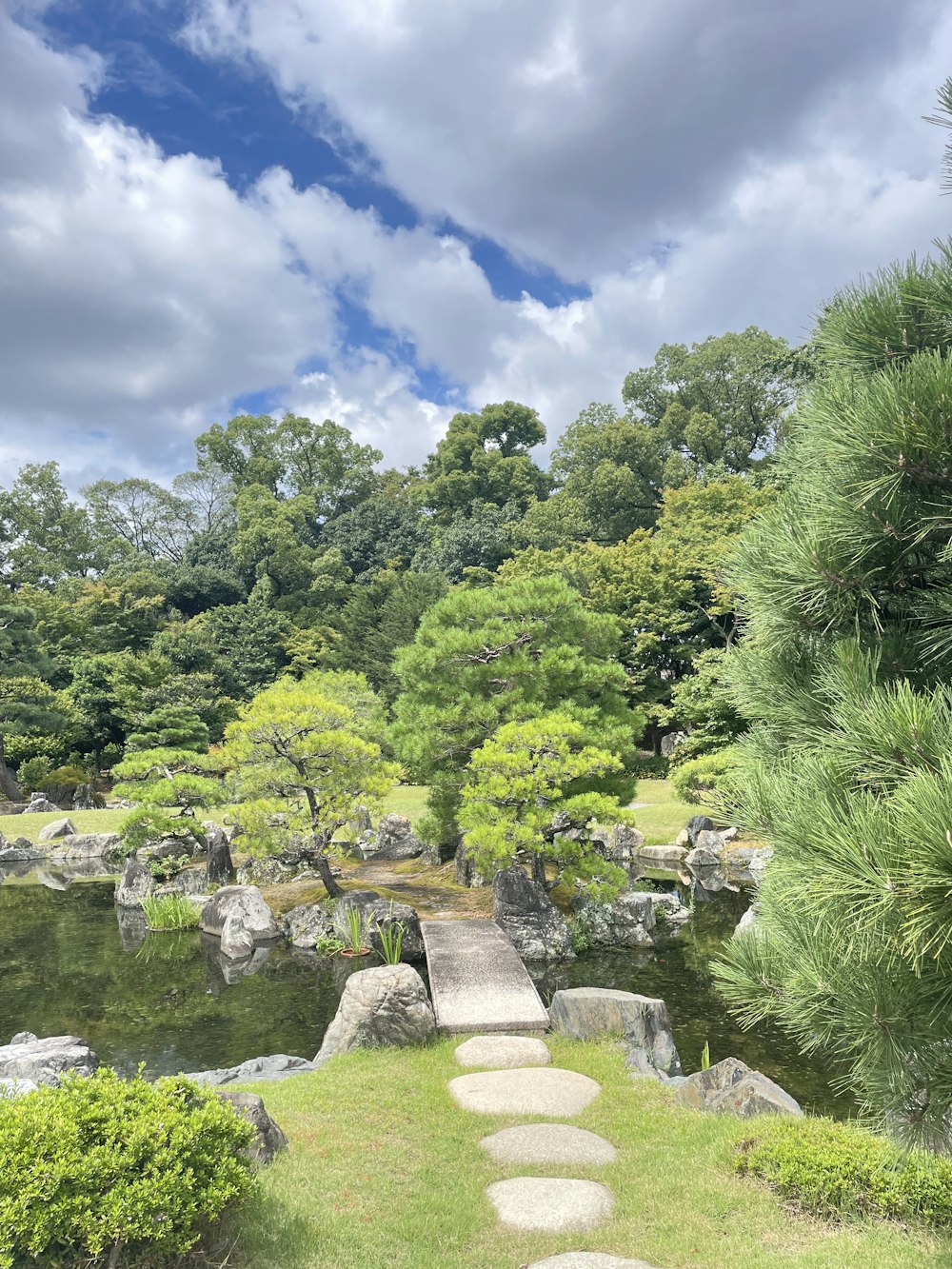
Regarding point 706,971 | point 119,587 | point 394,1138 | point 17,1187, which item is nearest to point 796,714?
point 17,1187

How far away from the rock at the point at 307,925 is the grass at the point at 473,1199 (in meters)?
5.11

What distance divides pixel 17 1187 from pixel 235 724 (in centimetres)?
902

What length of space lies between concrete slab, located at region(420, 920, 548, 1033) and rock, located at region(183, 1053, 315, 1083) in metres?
1.19

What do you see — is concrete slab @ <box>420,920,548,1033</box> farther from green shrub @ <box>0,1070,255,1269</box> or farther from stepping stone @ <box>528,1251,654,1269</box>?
green shrub @ <box>0,1070,255,1269</box>

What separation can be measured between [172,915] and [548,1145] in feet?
29.2

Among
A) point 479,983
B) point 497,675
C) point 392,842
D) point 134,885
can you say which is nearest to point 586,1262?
point 479,983

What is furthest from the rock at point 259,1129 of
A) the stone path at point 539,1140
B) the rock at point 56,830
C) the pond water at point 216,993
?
the rock at point 56,830

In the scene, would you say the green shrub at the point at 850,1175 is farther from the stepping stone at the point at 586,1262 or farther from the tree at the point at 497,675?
the tree at the point at 497,675

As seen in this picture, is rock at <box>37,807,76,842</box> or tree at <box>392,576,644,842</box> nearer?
tree at <box>392,576,644,842</box>

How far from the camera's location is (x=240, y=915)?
10.9m

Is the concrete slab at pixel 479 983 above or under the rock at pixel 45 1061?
under

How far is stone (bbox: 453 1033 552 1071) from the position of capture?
19.1 ft

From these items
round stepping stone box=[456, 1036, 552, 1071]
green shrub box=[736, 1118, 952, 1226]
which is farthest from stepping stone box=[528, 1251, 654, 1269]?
round stepping stone box=[456, 1036, 552, 1071]

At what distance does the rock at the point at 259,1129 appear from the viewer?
3.81m
